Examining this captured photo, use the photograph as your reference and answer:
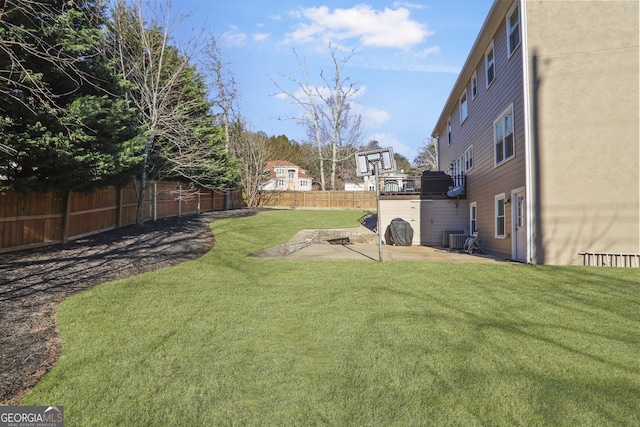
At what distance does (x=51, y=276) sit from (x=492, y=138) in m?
12.3

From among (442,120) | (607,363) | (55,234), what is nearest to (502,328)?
(607,363)

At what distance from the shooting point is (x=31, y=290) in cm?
577

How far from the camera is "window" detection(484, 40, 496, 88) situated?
1212cm

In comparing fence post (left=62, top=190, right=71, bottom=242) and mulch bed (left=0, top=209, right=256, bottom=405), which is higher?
fence post (left=62, top=190, right=71, bottom=242)

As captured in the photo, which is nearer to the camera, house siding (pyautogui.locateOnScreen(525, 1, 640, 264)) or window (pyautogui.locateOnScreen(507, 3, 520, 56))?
house siding (pyautogui.locateOnScreen(525, 1, 640, 264))

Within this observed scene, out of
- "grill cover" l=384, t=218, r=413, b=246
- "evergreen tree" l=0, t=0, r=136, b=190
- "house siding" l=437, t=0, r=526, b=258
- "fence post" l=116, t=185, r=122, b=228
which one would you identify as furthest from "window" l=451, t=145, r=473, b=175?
"fence post" l=116, t=185, r=122, b=228

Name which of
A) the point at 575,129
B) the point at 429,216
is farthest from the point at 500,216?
the point at 429,216

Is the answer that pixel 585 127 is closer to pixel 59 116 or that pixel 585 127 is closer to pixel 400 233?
pixel 400 233

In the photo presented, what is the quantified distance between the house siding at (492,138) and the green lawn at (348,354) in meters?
4.36

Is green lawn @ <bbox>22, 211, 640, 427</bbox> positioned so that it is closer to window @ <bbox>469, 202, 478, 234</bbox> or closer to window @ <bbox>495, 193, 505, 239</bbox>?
window @ <bbox>495, 193, 505, 239</bbox>

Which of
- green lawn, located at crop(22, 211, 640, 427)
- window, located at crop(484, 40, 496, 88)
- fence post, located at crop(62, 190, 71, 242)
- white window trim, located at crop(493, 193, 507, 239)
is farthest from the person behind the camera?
window, located at crop(484, 40, 496, 88)

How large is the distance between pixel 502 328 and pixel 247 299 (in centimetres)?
347

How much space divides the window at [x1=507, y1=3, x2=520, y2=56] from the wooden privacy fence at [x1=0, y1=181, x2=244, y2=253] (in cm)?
1267

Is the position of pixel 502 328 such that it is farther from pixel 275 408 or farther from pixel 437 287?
pixel 275 408
